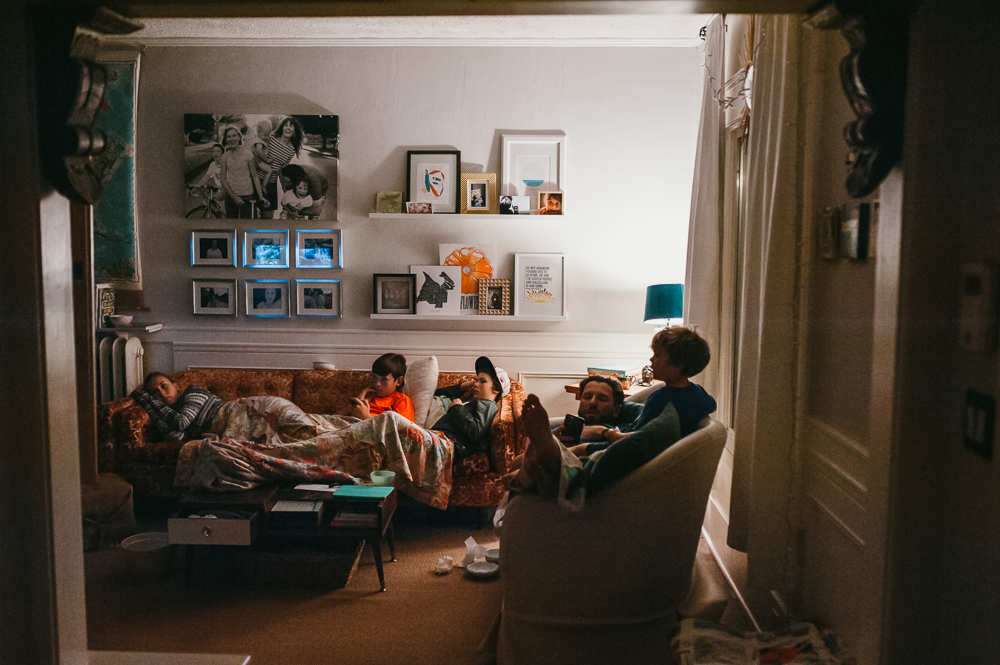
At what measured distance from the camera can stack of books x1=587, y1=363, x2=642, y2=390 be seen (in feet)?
14.1

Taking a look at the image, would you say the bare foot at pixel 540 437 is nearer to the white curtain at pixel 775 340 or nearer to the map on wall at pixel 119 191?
the white curtain at pixel 775 340

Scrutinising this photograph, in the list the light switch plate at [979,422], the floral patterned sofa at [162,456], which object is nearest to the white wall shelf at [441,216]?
the floral patterned sofa at [162,456]

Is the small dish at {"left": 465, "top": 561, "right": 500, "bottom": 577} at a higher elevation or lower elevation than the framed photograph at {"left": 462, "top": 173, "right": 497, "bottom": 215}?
lower

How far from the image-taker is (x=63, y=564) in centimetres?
180

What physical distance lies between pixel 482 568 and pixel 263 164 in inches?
122

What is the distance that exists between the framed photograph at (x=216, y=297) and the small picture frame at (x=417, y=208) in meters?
1.34

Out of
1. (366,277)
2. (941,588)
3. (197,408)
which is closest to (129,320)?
(197,408)

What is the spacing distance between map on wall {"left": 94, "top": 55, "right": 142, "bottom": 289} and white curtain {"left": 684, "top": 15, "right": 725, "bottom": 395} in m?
3.69

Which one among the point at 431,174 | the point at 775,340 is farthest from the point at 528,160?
the point at 775,340

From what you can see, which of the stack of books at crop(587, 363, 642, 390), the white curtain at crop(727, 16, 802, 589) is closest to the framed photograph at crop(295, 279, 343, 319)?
the stack of books at crop(587, 363, 642, 390)

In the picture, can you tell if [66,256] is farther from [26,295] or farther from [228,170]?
[228,170]

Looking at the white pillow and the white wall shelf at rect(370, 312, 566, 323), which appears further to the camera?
the white wall shelf at rect(370, 312, 566, 323)

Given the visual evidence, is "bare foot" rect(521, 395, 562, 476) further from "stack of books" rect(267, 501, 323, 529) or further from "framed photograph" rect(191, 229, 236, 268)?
"framed photograph" rect(191, 229, 236, 268)

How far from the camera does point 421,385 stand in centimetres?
425
